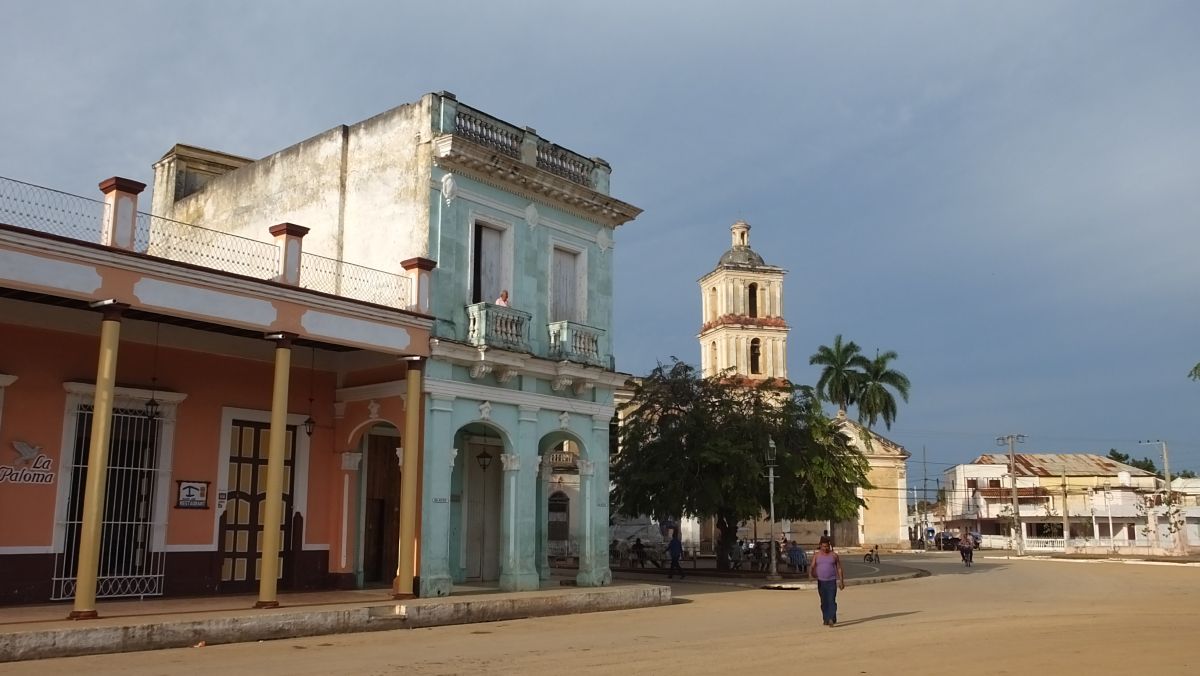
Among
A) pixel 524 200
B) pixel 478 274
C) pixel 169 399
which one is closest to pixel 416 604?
pixel 169 399

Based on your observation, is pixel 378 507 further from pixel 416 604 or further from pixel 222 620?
pixel 222 620

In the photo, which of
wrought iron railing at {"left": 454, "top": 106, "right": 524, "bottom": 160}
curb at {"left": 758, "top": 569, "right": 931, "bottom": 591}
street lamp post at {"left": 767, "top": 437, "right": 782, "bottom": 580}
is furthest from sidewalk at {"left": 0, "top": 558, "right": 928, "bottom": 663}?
wrought iron railing at {"left": 454, "top": 106, "right": 524, "bottom": 160}

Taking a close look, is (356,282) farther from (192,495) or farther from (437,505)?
(192,495)

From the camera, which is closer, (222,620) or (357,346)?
(222,620)

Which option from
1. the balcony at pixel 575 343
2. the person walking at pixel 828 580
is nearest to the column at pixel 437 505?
the balcony at pixel 575 343

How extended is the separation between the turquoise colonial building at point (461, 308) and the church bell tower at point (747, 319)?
3832 centimetres

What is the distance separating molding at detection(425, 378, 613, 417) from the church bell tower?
3850 cm

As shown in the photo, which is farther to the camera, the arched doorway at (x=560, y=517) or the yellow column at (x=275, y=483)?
the arched doorway at (x=560, y=517)

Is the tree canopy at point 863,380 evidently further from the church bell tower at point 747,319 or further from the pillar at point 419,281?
the pillar at point 419,281

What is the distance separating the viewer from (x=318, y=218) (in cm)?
1958

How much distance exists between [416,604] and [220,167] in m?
12.9

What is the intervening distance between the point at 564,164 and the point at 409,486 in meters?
7.69

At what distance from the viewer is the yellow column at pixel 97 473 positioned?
1227 centimetres

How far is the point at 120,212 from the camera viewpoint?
13.3 meters
